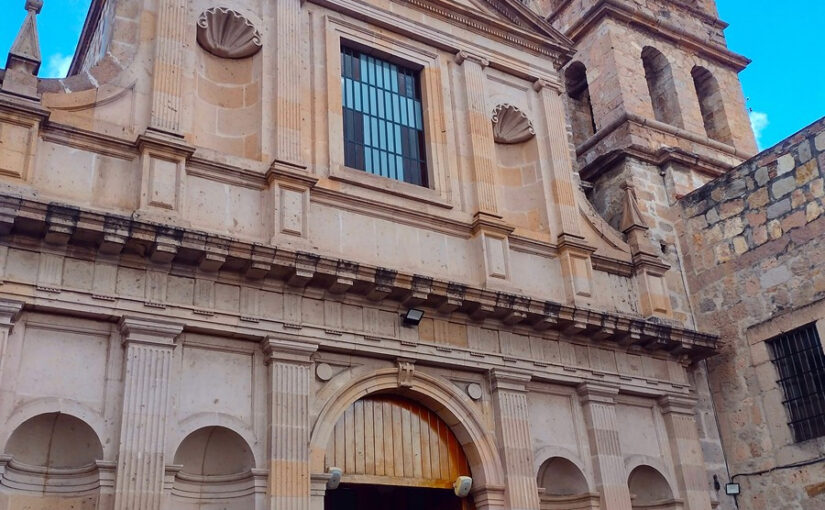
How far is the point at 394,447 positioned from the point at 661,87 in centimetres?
1095

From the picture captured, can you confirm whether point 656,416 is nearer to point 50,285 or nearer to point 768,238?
point 768,238

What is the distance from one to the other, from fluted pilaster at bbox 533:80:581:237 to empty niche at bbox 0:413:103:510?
757cm

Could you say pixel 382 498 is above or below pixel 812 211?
below

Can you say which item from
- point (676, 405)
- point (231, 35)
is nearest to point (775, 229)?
point (676, 405)

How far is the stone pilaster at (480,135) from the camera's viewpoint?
13.2 metres

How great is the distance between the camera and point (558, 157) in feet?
47.6

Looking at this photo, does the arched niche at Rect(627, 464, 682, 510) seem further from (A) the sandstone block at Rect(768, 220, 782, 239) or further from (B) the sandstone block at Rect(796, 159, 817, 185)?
(B) the sandstone block at Rect(796, 159, 817, 185)

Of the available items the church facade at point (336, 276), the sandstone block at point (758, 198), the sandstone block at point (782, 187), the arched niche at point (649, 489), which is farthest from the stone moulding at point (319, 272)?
the sandstone block at point (782, 187)

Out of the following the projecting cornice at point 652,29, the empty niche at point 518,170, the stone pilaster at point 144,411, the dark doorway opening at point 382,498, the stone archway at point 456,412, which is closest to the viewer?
the stone pilaster at point 144,411

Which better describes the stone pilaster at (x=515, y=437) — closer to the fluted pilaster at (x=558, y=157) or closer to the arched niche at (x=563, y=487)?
the arched niche at (x=563, y=487)

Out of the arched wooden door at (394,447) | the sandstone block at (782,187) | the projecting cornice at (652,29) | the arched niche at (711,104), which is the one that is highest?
the projecting cornice at (652,29)

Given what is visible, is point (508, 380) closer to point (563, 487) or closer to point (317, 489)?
point (563, 487)

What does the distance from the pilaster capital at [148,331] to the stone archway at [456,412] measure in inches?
87.9

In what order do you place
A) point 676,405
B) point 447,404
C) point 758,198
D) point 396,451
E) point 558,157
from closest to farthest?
point 396,451, point 447,404, point 676,405, point 558,157, point 758,198
